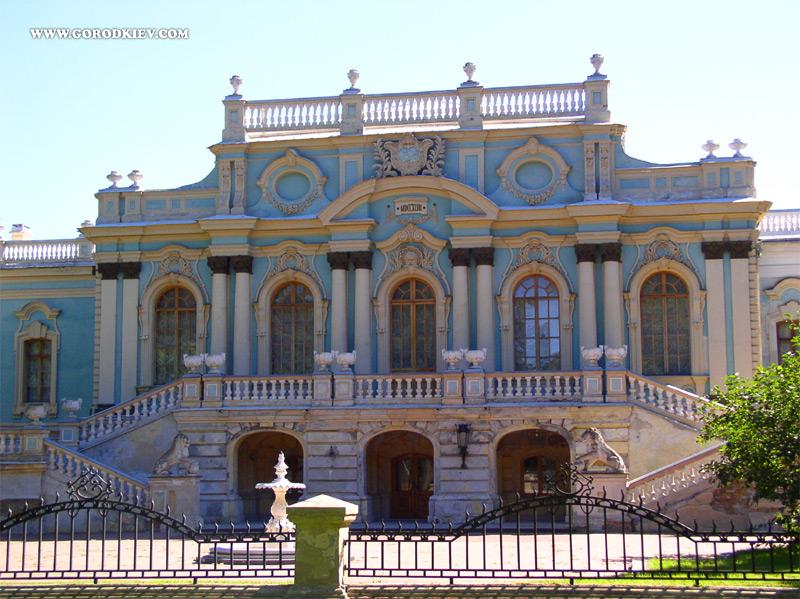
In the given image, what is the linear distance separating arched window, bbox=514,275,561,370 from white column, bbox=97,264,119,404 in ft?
33.6

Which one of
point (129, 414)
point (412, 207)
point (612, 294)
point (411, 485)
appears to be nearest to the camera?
point (129, 414)

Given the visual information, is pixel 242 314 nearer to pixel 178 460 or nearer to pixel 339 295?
pixel 339 295

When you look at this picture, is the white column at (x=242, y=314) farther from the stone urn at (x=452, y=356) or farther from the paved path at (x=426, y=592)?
the paved path at (x=426, y=592)

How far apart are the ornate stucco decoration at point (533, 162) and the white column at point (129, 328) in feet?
31.7

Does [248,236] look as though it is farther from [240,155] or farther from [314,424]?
[314,424]

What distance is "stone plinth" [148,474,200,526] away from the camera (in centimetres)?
2525

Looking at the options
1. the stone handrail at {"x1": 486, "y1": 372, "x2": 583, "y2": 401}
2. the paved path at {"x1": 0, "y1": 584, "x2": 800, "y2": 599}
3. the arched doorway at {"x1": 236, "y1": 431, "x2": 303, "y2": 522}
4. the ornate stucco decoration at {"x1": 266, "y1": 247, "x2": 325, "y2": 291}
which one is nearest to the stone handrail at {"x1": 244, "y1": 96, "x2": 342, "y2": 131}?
the ornate stucco decoration at {"x1": 266, "y1": 247, "x2": 325, "y2": 291}

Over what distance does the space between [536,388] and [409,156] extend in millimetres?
7090

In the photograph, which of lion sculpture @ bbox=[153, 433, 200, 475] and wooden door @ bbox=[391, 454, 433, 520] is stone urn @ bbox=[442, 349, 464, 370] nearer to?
wooden door @ bbox=[391, 454, 433, 520]

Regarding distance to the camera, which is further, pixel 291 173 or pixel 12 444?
pixel 291 173

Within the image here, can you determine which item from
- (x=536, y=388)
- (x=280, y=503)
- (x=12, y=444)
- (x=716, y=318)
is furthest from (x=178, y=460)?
(x=716, y=318)

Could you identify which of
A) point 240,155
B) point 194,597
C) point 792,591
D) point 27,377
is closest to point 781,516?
point 792,591

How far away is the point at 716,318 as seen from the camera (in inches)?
1153

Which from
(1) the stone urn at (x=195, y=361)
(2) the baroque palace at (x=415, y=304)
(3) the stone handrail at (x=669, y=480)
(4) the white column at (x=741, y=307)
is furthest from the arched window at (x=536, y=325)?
(1) the stone urn at (x=195, y=361)
